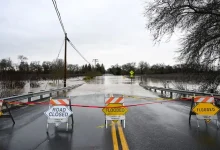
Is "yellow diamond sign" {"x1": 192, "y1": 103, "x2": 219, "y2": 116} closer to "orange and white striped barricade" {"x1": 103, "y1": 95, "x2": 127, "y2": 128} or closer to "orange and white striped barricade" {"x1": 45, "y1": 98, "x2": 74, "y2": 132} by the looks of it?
"orange and white striped barricade" {"x1": 103, "y1": 95, "x2": 127, "y2": 128}

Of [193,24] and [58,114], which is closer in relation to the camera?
[58,114]

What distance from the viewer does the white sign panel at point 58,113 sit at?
7176mm

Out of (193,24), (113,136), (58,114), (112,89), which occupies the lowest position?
(112,89)

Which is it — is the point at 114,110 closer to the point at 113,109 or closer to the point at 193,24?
the point at 113,109

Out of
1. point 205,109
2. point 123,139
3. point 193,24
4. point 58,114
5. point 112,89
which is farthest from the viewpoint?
point 112,89

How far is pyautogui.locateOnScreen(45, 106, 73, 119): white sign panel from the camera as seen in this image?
7.18 m

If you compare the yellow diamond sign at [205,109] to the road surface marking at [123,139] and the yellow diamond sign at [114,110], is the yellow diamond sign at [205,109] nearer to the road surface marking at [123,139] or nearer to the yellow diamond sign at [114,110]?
the yellow diamond sign at [114,110]

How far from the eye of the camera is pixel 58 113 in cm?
725

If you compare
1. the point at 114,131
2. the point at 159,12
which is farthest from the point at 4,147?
the point at 159,12

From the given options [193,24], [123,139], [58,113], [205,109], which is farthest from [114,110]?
[193,24]

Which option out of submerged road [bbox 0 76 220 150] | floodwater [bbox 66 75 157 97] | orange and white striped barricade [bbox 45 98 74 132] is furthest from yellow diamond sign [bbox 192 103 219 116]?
floodwater [bbox 66 75 157 97]

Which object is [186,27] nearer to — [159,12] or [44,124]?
[159,12]

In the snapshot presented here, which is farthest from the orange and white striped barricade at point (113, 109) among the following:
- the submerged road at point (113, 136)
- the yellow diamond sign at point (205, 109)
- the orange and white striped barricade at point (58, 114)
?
the yellow diamond sign at point (205, 109)

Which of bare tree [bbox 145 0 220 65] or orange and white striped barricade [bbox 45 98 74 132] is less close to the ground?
bare tree [bbox 145 0 220 65]
